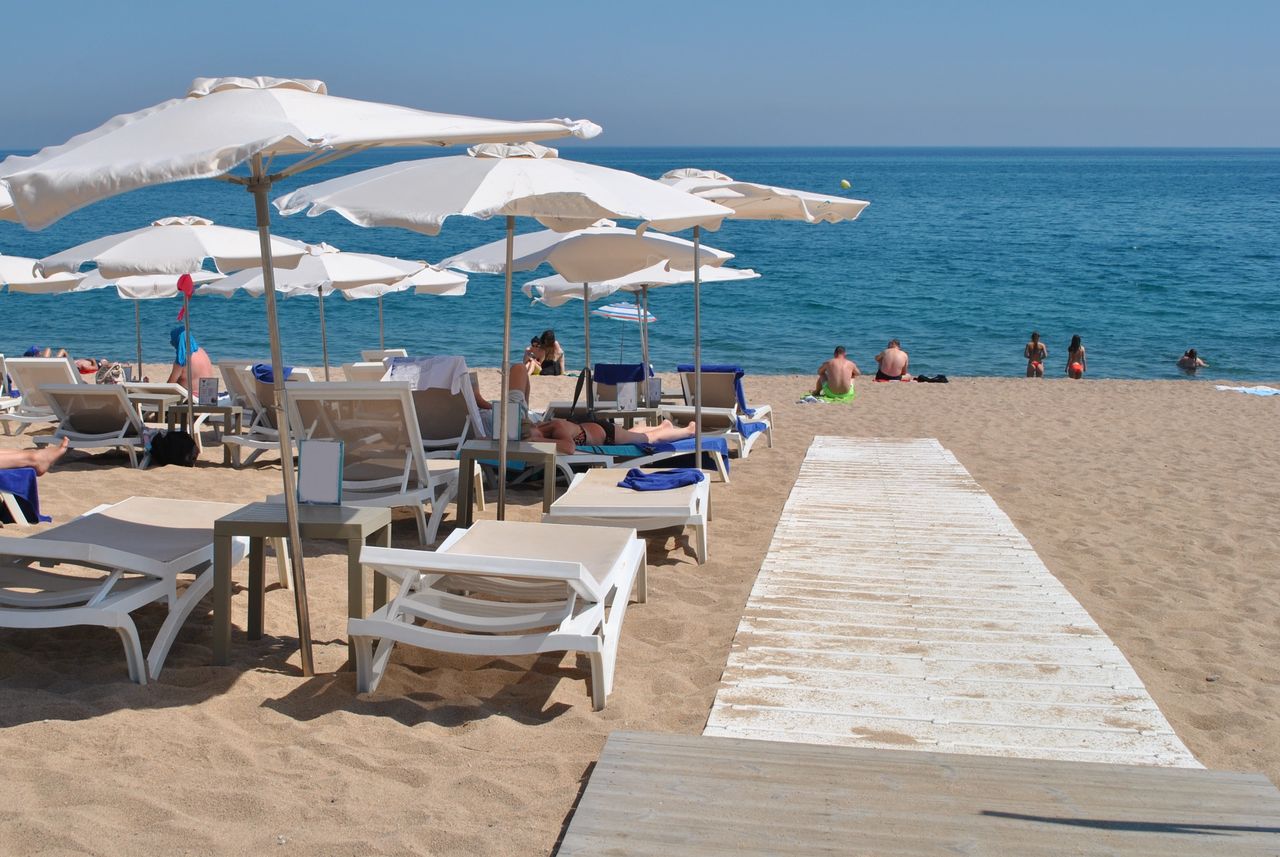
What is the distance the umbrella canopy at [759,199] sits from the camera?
22.6 feet

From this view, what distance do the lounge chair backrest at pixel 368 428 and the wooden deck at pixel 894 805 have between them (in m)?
2.86

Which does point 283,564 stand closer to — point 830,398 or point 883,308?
point 830,398

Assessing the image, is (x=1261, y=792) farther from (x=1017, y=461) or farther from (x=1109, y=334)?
(x=1109, y=334)

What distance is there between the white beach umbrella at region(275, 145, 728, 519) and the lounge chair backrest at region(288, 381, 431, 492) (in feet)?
1.56

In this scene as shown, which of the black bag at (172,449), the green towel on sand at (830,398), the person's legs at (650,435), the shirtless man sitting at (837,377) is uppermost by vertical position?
the person's legs at (650,435)

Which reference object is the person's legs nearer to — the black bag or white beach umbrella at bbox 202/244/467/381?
white beach umbrella at bbox 202/244/467/381

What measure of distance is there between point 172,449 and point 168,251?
1691 mm

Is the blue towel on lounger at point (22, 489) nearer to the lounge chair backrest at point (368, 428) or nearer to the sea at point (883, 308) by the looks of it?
the lounge chair backrest at point (368, 428)

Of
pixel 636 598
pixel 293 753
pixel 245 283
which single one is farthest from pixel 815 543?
pixel 245 283

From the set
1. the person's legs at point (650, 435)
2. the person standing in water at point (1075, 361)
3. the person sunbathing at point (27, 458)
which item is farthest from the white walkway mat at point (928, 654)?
the person standing in water at point (1075, 361)

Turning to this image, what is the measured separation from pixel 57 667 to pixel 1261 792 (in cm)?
368

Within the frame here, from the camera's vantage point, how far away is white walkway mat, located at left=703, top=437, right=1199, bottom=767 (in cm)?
336

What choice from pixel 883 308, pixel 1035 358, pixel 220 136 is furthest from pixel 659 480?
pixel 883 308

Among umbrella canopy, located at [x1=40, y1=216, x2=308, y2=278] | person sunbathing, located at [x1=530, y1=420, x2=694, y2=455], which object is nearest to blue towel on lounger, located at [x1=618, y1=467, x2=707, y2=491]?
person sunbathing, located at [x1=530, y1=420, x2=694, y2=455]
